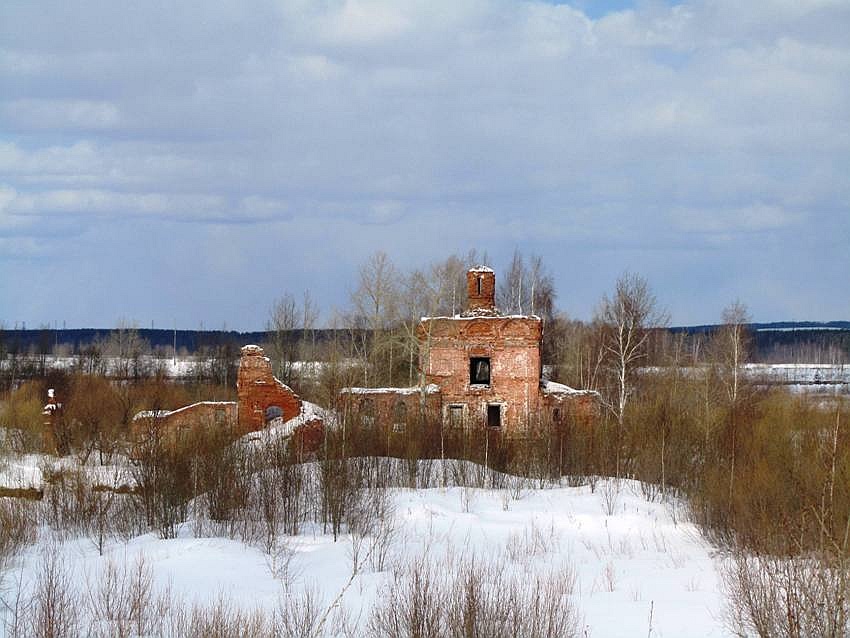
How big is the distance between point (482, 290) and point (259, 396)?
25.1ft

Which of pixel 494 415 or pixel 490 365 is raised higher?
pixel 490 365

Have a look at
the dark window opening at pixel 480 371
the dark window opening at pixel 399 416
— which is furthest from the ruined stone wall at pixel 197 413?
the dark window opening at pixel 480 371

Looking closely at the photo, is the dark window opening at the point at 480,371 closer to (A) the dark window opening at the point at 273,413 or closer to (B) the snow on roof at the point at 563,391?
(B) the snow on roof at the point at 563,391

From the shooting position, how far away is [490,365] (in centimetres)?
2556

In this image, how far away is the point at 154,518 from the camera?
1345 centimetres

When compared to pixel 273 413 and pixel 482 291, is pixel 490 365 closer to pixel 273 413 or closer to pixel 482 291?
pixel 482 291

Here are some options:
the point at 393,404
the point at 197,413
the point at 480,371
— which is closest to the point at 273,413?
the point at 197,413

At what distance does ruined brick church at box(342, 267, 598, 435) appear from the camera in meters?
25.1

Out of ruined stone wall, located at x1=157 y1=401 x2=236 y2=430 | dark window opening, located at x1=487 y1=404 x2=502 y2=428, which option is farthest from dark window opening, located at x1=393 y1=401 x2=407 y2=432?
ruined stone wall, located at x1=157 y1=401 x2=236 y2=430

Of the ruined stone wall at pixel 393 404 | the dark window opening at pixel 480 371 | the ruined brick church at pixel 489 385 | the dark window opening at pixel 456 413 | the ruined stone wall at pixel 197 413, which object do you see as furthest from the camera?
the dark window opening at pixel 480 371

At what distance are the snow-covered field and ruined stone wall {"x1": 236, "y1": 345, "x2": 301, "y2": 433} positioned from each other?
25.2 feet

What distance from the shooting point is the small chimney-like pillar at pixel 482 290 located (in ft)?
87.1

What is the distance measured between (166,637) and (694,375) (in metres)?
35.1

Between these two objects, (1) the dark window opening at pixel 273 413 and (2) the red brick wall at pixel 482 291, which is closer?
(1) the dark window opening at pixel 273 413
